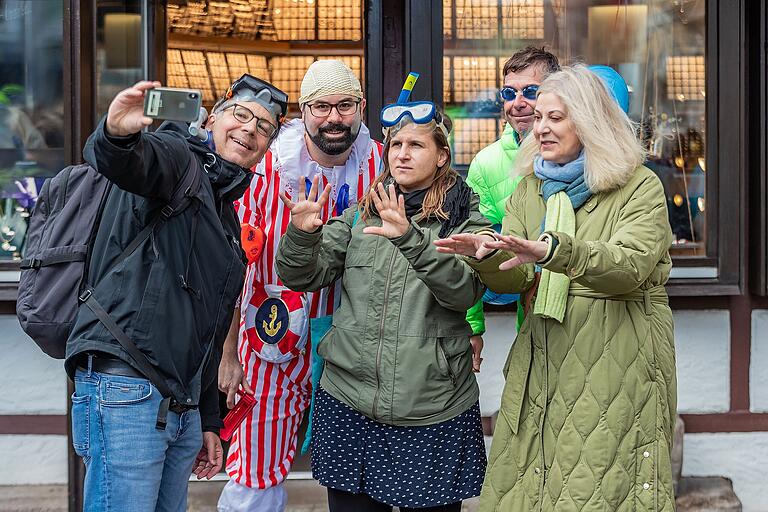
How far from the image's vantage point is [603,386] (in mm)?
2881

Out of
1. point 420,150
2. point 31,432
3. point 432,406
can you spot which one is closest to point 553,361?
point 432,406

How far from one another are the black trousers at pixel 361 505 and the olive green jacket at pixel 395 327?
31 centimetres

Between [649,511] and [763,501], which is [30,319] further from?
[763,501]

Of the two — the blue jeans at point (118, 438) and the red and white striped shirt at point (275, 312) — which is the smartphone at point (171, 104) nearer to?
the blue jeans at point (118, 438)

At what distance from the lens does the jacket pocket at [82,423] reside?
2555 millimetres

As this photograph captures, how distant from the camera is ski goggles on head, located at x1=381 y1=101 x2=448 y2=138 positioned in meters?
3.32

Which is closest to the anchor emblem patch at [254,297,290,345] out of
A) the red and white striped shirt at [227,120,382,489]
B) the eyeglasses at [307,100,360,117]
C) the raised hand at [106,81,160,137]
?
the red and white striped shirt at [227,120,382,489]

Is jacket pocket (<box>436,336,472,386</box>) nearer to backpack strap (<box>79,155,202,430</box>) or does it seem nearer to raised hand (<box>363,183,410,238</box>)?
raised hand (<box>363,183,410,238</box>)

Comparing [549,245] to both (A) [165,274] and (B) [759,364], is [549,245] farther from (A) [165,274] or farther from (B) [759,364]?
(B) [759,364]

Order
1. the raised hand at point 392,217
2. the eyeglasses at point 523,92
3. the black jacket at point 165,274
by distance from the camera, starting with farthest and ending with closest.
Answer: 1. the eyeglasses at point 523,92
2. the raised hand at point 392,217
3. the black jacket at point 165,274

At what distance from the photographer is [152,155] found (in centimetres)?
242

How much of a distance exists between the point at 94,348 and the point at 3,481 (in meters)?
2.71

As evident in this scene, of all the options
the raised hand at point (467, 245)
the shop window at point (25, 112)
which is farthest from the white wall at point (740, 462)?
the shop window at point (25, 112)

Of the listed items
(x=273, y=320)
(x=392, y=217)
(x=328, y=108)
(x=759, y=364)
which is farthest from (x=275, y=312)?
(x=759, y=364)
